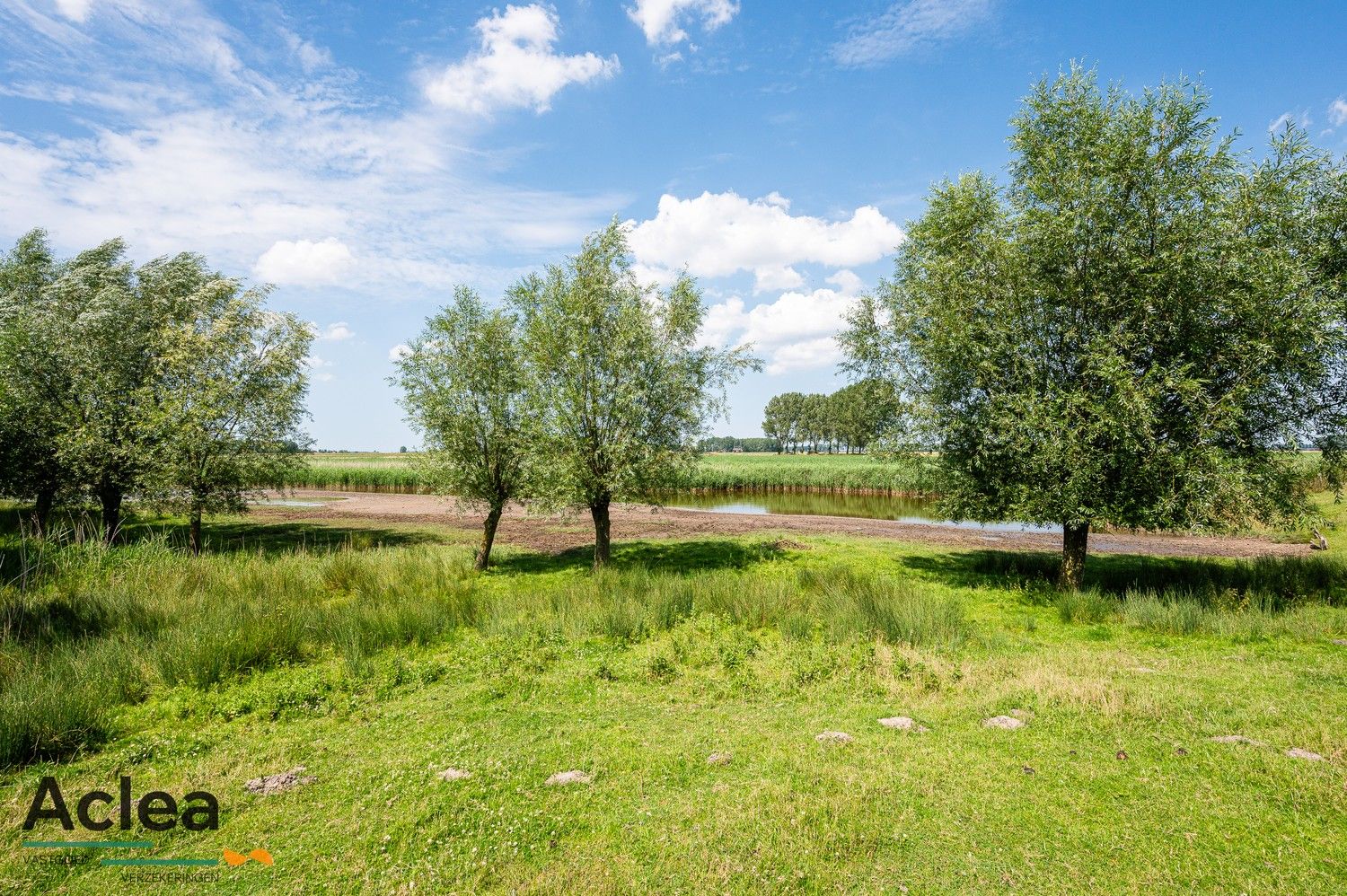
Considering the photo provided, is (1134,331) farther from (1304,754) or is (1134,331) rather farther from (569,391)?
(569,391)

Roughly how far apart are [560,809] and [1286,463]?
18547mm

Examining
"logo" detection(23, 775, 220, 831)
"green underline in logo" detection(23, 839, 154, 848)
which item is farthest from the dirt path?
"green underline in logo" detection(23, 839, 154, 848)

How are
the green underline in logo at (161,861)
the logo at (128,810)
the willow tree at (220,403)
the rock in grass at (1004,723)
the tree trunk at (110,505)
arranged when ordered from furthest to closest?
the tree trunk at (110,505) → the willow tree at (220,403) → the rock in grass at (1004,723) → the logo at (128,810) → the green underline in logo at (161,861)

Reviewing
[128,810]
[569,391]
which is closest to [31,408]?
[569,391]

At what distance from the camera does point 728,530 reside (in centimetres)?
3000

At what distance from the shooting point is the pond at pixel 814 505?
135 feet

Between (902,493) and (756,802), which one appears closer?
(756,802)

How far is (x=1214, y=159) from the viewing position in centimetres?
1460

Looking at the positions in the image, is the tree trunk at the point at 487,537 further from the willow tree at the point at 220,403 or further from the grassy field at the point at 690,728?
the willow tree at the point at 220,403

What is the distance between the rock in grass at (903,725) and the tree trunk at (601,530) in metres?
12.4

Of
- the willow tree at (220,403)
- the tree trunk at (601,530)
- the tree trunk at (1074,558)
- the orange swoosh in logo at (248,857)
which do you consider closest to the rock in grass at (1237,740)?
the orange swoosh in logo at (248,857)

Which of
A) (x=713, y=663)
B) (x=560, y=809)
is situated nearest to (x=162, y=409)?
(x=713, y=663)

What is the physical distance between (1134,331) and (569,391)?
14.6 meters

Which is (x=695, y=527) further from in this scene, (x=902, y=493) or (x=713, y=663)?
(x=902, y=493)
